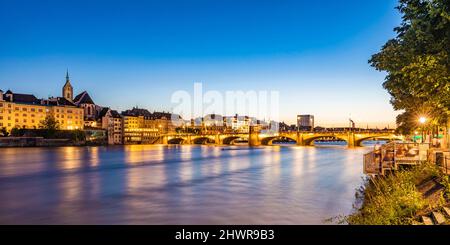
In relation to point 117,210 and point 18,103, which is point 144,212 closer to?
point 117,210

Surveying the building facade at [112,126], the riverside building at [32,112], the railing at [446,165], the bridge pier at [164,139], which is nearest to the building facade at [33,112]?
the riverside building at [32,112]

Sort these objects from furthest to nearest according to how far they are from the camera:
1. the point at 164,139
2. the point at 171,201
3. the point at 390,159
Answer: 1. the point at 164,139
2. the point at 171,201
3. the point at 390,159

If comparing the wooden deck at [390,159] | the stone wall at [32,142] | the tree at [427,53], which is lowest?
the stone wall at [32,142]

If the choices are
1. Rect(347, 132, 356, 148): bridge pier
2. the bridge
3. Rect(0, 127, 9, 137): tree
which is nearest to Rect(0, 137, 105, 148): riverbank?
Rect(0, 127, 9, 137): tree

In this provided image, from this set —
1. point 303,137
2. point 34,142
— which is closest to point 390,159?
point 303,137

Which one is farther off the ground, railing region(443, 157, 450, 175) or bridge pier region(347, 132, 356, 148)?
railing region(443, 157, 450, 175)

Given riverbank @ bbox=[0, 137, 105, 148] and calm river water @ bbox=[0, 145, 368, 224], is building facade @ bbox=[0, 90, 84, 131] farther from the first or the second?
calm river water @ bbox=[0, 145, 368, 224]

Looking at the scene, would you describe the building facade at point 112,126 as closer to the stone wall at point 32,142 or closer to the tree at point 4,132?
the stone wall at point 32,142

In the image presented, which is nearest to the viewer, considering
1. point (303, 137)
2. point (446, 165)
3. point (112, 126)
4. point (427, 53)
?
point (427, 53)

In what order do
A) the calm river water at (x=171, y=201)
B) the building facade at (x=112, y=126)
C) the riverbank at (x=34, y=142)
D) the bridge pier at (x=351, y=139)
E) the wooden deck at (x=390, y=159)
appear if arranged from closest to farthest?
the calm river water at (x=171, y=201)
the wooden deck at (x=390, y=159)
the bridge pier at (x=351, y=139)
the riverbank at (x=34, y=142)
the building facade at (x=112, y=126)

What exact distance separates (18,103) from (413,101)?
160516 millimetres

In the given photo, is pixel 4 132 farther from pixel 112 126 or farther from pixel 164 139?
pixel 164 139

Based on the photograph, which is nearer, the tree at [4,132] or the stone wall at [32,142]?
the stone wall at [32,142]

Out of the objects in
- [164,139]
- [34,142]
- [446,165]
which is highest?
[446,165]
